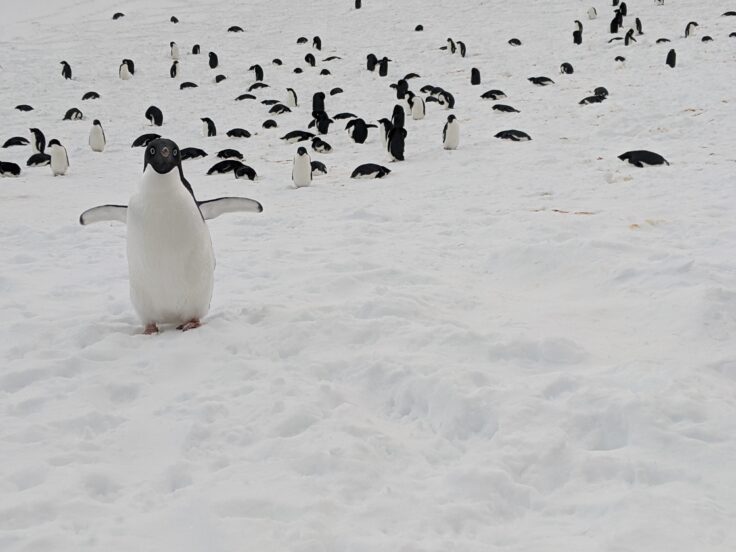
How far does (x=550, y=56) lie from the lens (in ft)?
64.0

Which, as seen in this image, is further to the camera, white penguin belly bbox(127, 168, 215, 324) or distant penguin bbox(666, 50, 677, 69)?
distant penguin bbox(666, 50, 677, 69)

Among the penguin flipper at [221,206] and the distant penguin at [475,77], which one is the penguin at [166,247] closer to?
the penguin flipper at [221,206]

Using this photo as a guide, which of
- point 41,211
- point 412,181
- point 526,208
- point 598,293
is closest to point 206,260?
point 598,293

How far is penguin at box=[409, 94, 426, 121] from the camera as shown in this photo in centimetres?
1470

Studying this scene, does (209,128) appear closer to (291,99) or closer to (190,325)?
(291,99)

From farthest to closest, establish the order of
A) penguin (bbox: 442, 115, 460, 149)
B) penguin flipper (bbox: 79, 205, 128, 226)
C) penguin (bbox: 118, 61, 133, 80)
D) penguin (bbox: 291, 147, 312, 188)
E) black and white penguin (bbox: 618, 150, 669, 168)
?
penguin (bbox: 118, 61, 133, 80) < penguin (bbox: 442, 115, 460, 149) < penguin (bbox: 291, 147, 312, 188) < black and white penguin (bbox: 618, 150, 669, 168) < penguin flipper (bbox: 79, 205, 128, 226)

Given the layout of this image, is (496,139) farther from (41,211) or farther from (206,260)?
(206,260)

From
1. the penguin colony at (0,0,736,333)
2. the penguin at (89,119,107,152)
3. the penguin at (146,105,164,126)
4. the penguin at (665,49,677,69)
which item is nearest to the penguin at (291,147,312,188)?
the penguin colony at (0,0,736,333)

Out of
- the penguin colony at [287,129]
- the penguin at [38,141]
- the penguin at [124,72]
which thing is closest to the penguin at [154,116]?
the penguin colony at [287,129]

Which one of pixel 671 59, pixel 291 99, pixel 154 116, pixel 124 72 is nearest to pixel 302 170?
pixel 154 116

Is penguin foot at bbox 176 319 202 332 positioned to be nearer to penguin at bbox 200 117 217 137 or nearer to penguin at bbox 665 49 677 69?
penguin at bbox 200 117 217 137

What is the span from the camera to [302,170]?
390 inches

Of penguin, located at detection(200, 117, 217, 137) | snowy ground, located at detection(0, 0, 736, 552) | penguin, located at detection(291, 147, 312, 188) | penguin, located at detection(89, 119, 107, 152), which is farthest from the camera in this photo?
penguin, located at detection(200, 117, 217, 137)

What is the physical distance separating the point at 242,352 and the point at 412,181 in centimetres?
606
